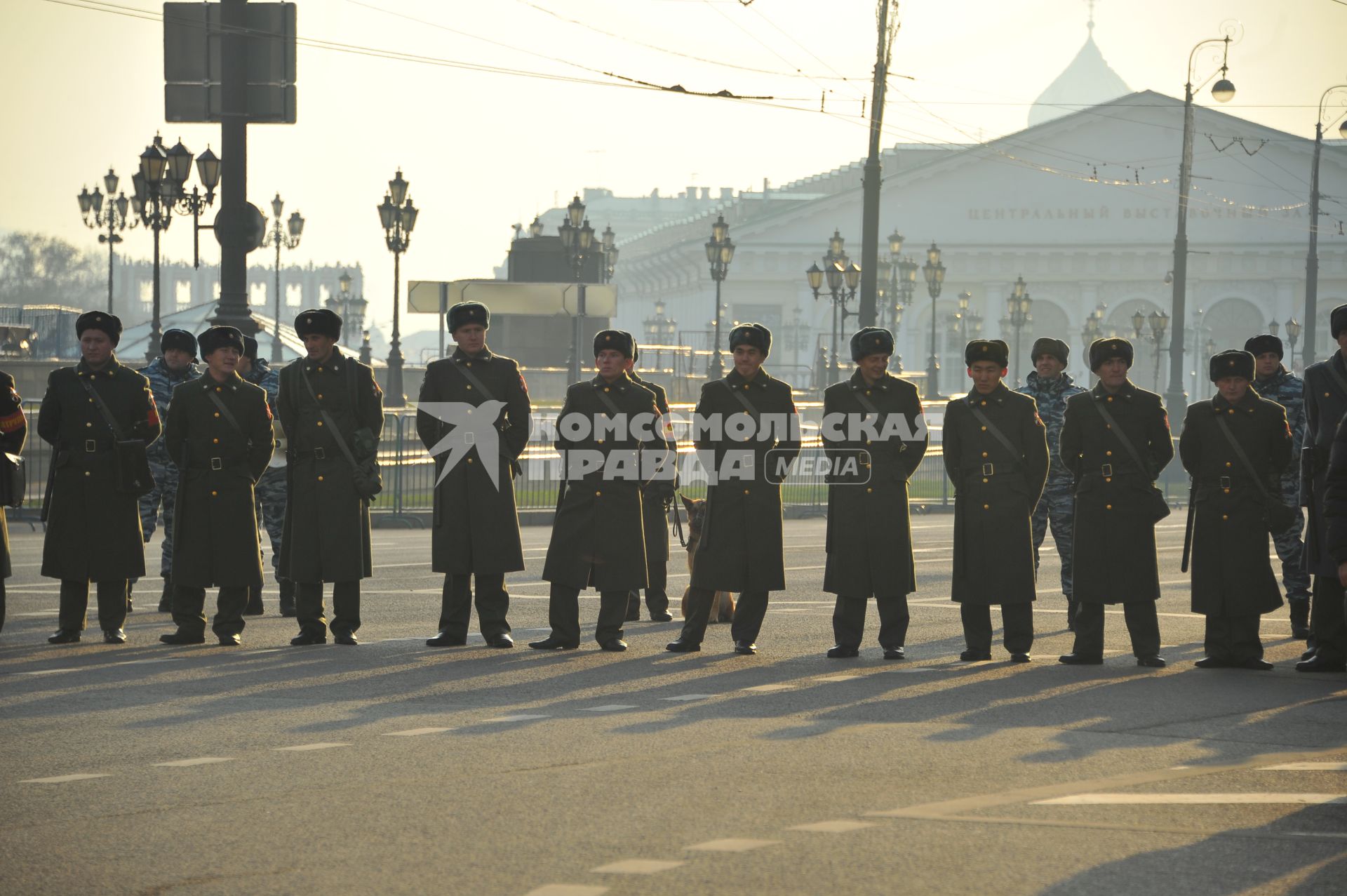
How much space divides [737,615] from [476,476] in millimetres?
1721

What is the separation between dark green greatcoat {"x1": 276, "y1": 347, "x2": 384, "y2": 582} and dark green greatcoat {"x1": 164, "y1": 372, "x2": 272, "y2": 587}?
223 mm

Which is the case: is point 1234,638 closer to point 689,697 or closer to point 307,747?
point 689,697

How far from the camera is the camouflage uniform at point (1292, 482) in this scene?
12062 millimetres

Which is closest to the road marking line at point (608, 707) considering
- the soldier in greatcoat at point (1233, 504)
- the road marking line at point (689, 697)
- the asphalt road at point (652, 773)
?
the asphalt road at point (652, 773)

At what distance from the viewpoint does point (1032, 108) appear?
448ft

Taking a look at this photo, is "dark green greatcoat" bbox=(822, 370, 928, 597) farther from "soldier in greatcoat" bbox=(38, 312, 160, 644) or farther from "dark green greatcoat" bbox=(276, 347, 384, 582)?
"soldier in greatcoat" bbox=(38, 312, 160, 644)

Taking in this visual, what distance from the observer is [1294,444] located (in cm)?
1212

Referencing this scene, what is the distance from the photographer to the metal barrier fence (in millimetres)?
25766

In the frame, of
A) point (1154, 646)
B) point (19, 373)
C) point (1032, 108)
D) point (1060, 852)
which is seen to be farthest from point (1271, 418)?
point (1032, 108)

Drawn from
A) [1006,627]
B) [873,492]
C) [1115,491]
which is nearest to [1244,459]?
[1115,491]

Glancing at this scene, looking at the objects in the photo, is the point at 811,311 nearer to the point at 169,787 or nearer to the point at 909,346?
the point at 909,346

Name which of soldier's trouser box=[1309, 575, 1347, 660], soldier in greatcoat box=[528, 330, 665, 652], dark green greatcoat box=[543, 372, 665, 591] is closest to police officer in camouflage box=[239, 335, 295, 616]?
soldier in greatcoat box=[528, 330, 665, 652]

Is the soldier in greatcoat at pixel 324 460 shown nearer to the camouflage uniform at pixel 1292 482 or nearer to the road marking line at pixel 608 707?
the road marking line at pixel 608 707

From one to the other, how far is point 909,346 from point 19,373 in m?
48.5
